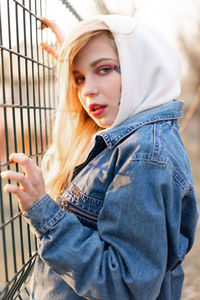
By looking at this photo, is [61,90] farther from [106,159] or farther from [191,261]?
[191,261]

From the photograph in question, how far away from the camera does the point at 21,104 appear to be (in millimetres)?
1292

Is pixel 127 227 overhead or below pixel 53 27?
below

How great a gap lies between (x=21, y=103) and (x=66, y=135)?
0.36 metres

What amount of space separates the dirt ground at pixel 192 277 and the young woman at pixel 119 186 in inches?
74.0

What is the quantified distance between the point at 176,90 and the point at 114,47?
307mm

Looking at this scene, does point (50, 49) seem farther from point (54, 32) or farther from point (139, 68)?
point (139, 68)

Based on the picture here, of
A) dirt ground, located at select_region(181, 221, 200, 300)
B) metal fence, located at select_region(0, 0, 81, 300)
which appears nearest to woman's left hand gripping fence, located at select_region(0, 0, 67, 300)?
metal fence, located at select_region(0, 0, 81, 300)

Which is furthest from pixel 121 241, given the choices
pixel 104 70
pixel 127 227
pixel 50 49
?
pixel 50 49

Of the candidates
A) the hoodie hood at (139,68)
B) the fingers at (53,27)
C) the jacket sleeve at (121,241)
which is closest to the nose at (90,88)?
the hoodie hood at (139,68)

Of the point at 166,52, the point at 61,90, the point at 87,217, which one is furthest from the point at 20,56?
the point at 87,217

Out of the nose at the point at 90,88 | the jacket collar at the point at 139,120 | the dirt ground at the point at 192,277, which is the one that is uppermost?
the nose at the point at 90,88

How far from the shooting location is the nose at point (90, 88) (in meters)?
1.18

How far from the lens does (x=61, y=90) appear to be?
1.45 meters

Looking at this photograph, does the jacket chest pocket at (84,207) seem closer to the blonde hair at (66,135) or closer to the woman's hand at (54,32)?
the blonde hair at (66,135)
